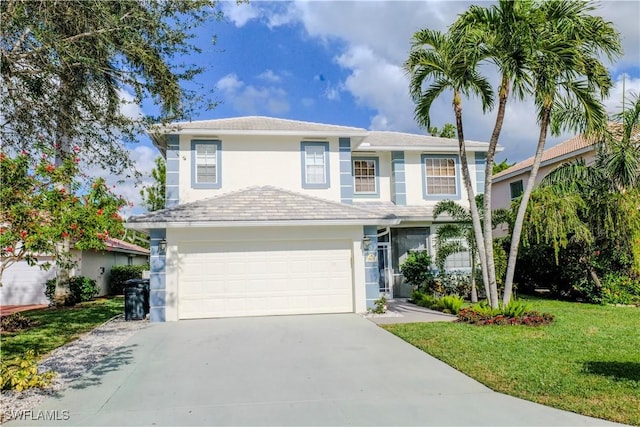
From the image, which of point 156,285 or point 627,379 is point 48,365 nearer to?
point 156,285

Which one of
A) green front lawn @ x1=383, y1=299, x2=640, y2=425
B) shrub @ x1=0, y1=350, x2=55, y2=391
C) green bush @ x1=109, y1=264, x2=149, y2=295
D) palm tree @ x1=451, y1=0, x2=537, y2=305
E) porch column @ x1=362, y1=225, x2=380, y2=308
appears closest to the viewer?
green front lawn @ x1=383, y1=299, x2=640, y2=425

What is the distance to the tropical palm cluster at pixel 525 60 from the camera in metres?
10.3

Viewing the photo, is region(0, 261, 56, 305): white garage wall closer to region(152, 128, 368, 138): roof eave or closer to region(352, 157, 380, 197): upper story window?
region(152, 128, 368, 138): roof eave

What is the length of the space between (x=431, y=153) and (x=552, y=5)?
26.9ft

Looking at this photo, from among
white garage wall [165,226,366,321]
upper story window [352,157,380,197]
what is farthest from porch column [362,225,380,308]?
upper story window [352,157,380,197]

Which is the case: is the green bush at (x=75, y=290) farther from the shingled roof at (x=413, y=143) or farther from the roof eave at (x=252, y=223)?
the shingled roof at (x=413, y=143)

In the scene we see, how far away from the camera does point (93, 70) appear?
711 centimetres

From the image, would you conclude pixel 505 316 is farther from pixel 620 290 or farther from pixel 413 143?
pixel 413 143

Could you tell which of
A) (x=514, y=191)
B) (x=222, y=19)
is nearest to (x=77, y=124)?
(x=222, y=19)

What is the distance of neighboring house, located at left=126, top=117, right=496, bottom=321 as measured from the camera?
12867 millimetres

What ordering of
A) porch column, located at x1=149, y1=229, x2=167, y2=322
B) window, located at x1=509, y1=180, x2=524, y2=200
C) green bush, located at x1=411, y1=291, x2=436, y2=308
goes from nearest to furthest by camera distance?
porch column, located at x1=149, y1=229, x2=167, y2=322 → green bush, located at x1=411, y1=291, x2=436, y2=308 → window, located at x1=509, y1=180, x2=524, y2=200

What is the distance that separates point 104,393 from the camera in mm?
6199

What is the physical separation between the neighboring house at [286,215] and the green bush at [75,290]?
7.30 metres

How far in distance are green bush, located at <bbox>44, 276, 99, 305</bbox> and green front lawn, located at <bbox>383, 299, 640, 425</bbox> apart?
13.9 metres
